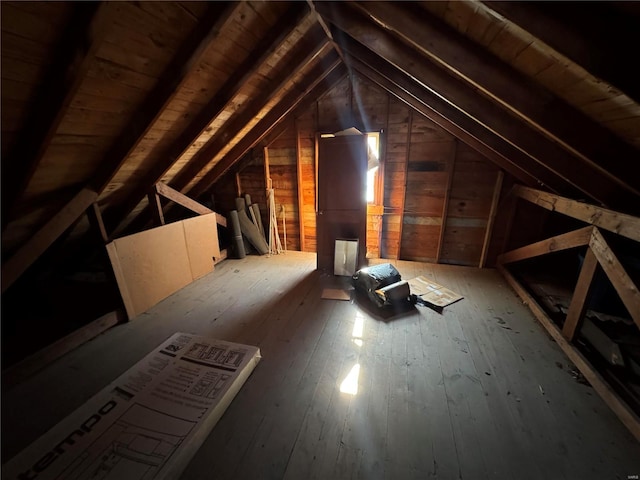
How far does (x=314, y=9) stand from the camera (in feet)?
5.22

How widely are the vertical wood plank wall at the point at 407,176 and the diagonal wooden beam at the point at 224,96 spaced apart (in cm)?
153

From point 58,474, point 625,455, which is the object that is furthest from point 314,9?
point 625,455

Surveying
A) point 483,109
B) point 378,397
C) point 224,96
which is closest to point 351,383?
point 378,397

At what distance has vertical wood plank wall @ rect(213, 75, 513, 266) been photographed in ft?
10.2

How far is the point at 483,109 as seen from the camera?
1.60 meters

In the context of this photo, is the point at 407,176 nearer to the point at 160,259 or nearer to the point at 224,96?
the point at 224,96

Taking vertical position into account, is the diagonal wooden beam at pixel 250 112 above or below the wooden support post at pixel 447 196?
above

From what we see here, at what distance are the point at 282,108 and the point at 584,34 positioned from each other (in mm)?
2612

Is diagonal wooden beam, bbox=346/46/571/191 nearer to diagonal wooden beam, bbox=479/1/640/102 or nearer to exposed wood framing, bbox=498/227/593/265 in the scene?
exposed wood framing, bbox=498/227/593/265

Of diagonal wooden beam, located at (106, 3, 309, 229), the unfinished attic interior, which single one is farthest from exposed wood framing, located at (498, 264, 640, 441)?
diagonal wooden beam, located at (106, 3, 309, 229)

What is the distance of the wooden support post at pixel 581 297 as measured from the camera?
1693mm

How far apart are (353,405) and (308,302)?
1.16m

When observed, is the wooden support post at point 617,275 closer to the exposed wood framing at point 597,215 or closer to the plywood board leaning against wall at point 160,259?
the exposed wood framing at point 597,215

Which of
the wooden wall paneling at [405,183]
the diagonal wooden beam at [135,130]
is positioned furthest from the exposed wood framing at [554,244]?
the diagonal wooden beam at [135,130]
